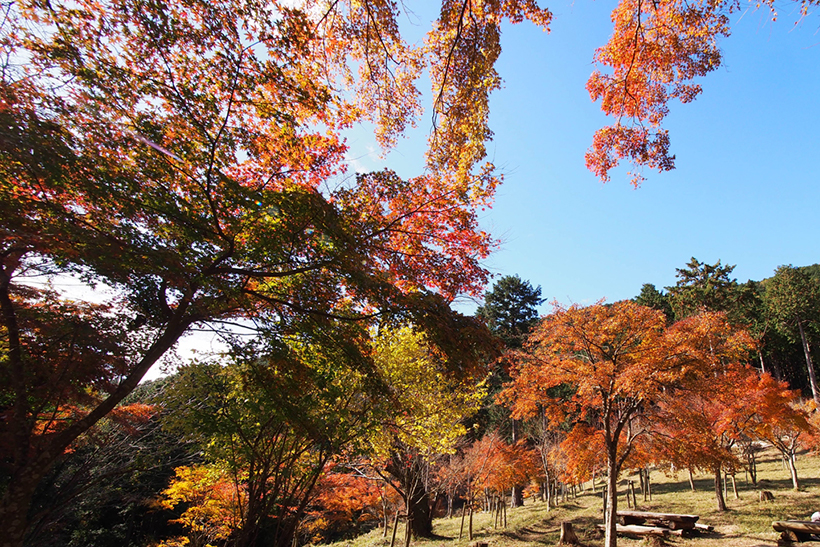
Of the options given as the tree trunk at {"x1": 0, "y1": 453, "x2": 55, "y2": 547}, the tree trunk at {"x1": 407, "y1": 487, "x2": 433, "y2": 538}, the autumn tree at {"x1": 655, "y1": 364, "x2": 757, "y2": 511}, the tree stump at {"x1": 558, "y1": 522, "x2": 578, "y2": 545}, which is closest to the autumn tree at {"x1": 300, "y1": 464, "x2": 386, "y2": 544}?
the tree trunk at {"x1": 407, "y1": 487, "x2": 433, "y2": 538}

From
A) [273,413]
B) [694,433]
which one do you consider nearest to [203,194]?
[273,413]

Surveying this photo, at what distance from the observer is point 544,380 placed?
9617 millimetres

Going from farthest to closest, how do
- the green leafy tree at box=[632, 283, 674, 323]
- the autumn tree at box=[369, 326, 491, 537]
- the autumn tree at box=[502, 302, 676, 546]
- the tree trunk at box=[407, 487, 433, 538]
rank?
1. the green leafy tree at box=[632, 283, 674, 323]
2. the tree trunk at box=[407, 487, 433, 538]
3. the autumn tree at box=[502, 302, 676, 546]
4. the autumn tree at box=[369, 326, 491, 537]

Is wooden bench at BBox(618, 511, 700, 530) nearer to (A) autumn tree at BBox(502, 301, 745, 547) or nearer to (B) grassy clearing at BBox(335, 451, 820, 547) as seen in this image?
(B) grassy clearing at BBox(335, 451, 820, 547)

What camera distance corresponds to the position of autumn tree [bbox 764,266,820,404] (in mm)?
27797

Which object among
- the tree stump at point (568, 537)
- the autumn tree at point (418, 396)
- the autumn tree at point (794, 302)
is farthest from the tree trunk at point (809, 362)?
the autumn tree at point (418, 396)

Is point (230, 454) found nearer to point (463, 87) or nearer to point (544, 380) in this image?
point (463, 87)

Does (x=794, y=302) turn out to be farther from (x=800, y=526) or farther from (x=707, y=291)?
(x=800, y=526)

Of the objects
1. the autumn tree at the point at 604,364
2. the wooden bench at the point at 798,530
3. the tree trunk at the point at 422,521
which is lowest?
the tree trunk at the point at 422,521

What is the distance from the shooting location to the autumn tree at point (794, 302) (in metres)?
27.8

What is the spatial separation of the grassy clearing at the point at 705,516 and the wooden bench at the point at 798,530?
0.40m

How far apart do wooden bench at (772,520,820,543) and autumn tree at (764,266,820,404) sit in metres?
26.8

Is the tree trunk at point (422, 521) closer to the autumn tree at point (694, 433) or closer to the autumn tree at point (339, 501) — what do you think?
the autumn tree at point (339, 501)

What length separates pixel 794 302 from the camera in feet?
91.8
